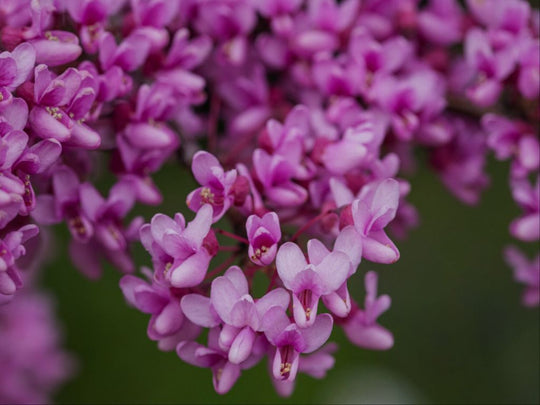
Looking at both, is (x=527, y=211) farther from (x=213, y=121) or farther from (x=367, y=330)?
(x=213, y=121)

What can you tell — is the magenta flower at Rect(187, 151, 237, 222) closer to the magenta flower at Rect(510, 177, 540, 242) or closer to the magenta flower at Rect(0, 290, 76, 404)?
the magenta flower at Rect(510, 177, 540, 242)

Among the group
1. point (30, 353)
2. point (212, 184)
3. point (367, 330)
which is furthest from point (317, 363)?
point (30, 353)

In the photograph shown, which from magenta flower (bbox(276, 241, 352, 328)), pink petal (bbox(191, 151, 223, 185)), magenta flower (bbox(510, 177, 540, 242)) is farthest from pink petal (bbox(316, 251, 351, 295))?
magenta flower (bbox(510, 177, 540, 242))

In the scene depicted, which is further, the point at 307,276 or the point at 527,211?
the point at 527,211

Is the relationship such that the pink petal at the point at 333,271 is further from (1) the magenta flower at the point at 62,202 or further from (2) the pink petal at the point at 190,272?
(1) the magenta flower at the point at 62,202

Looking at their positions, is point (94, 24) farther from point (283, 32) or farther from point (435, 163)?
point (435, 163)
